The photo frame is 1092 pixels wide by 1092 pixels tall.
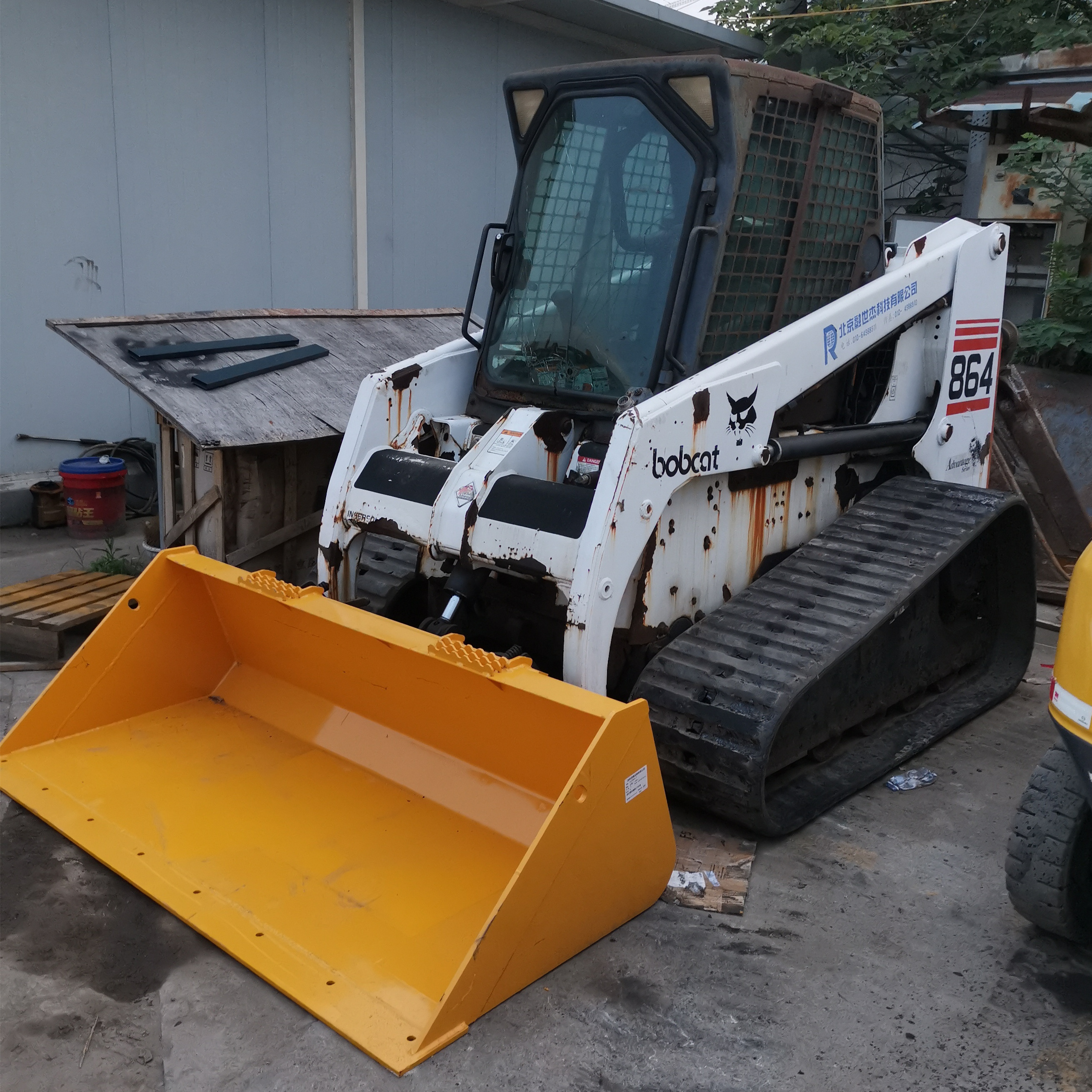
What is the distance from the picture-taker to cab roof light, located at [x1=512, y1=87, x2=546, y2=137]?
4281 millimetres

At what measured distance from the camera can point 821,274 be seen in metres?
4.46

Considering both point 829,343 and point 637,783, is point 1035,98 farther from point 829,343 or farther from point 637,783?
point 637,783

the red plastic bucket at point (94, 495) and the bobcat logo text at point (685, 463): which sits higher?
the bobcat logo text at point (685, 463)

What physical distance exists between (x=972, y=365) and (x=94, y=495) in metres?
5.16

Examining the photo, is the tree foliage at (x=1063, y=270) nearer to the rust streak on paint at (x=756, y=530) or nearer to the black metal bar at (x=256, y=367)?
the rust streak on paint at (x=756, y=530)

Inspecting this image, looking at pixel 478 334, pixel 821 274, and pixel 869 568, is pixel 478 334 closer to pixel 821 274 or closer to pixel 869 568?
pixel 821 274

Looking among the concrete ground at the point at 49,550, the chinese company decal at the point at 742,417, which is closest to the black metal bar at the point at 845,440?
the chinese company decal at the point at 742,417

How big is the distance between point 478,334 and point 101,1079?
3.25 metres

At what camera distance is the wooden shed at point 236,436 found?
5246 mm

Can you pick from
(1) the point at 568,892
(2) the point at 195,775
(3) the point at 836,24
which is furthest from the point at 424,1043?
(3) the point at 836,24

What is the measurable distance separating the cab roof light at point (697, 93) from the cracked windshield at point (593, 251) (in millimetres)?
126

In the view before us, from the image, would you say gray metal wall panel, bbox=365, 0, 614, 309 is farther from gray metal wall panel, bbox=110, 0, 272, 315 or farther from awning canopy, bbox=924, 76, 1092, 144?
awning canopy, bbox=924, 76, 1092, 144

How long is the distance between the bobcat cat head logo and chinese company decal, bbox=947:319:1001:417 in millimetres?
1327

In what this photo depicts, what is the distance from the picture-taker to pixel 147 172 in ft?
25.5
